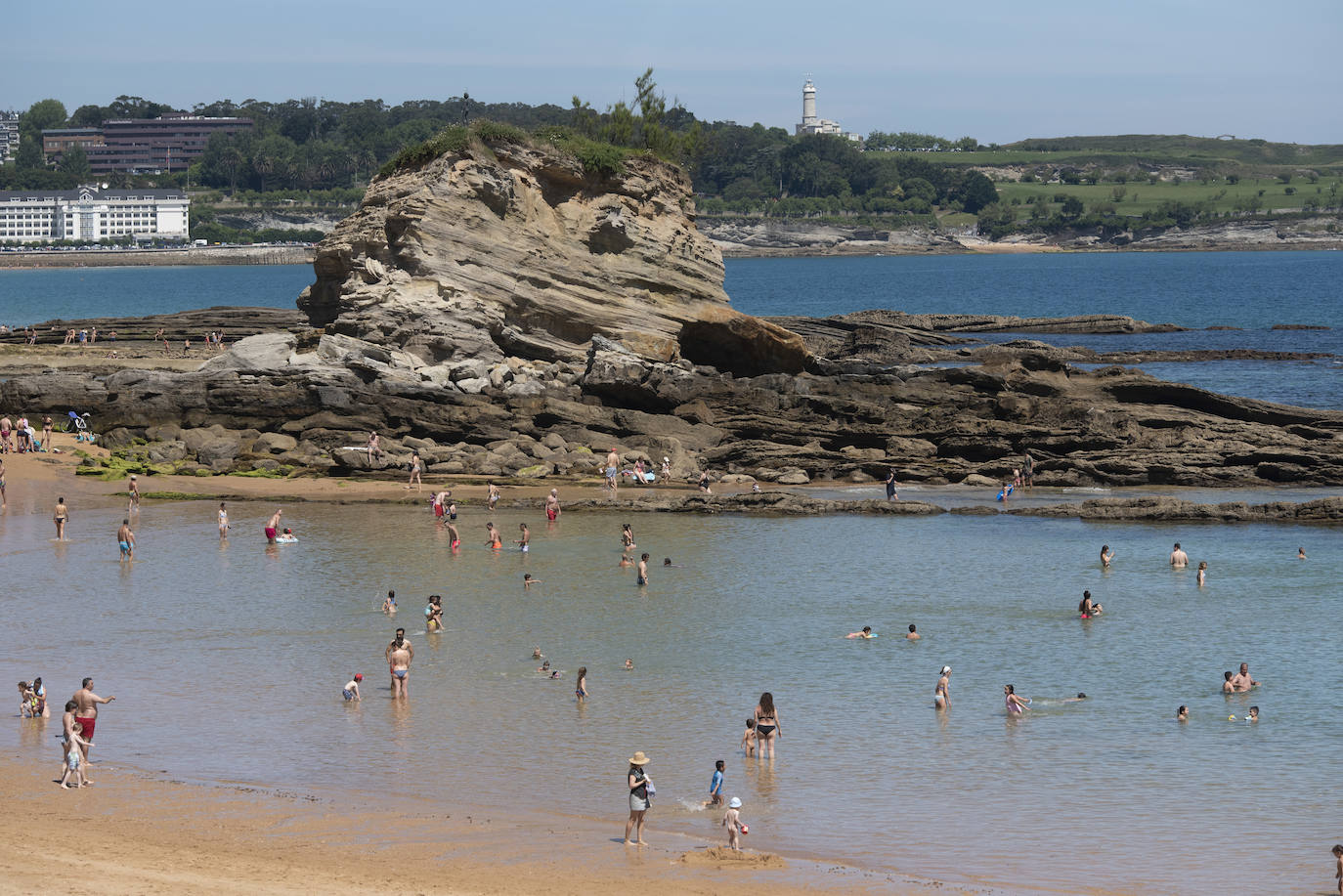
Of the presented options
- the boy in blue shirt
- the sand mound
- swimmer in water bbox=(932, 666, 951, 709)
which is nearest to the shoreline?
swimmer in water bbox=(932, 666, 951, 709)

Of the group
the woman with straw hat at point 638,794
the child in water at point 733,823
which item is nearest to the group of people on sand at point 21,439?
the woman with straw hat at point 638,794

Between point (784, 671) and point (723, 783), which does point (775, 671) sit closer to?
point (784, 671)

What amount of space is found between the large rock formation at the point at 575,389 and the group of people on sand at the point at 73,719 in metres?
16.6

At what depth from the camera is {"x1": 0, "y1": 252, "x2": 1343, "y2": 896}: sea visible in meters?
15.0

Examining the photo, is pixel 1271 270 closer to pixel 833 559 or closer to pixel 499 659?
pixel 833 559

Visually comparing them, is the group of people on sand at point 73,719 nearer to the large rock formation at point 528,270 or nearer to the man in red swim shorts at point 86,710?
the man in red swim shorts at point 86,710

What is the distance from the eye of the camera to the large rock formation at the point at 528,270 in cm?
3769

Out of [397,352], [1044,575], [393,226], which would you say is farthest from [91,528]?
[1044,575]

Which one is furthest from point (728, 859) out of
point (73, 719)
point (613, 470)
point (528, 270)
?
point (528, 270)

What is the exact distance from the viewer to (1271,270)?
5536 inches

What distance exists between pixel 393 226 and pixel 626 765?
82.4 feet

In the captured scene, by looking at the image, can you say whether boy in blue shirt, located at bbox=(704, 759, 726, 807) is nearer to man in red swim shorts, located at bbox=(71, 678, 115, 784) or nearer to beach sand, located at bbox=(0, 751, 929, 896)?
beach sand, located at bbox=(0, 751, 929, 896)

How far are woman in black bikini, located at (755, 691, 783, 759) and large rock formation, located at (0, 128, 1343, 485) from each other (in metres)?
17.9

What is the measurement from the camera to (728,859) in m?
13.5
